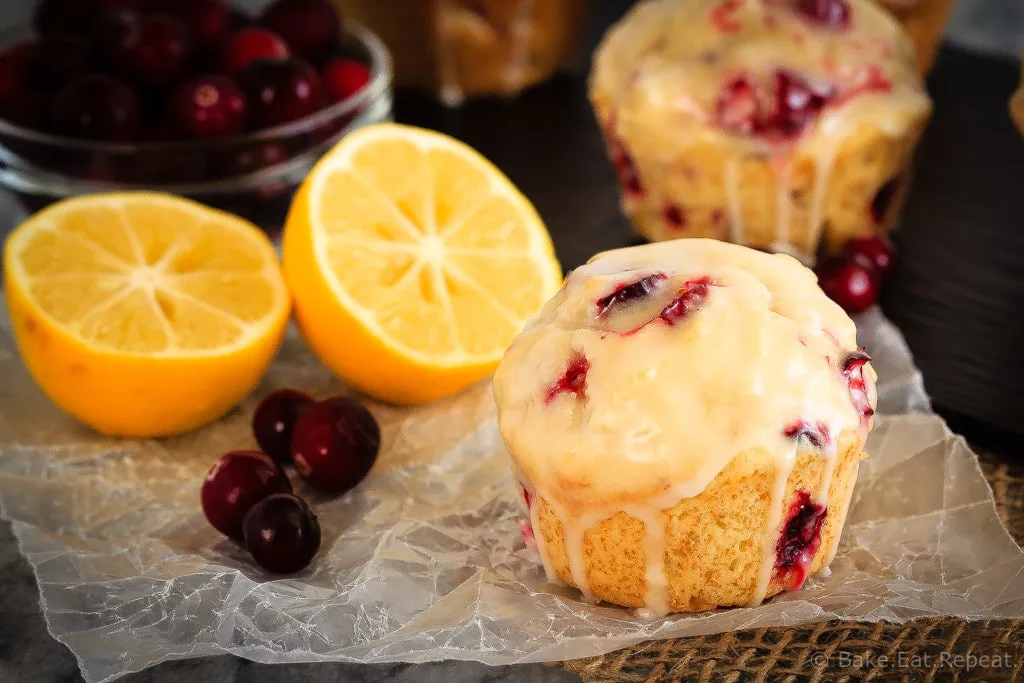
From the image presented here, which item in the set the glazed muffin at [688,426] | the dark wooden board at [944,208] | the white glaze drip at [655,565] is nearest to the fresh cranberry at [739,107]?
the dark wooden board at [944,208]

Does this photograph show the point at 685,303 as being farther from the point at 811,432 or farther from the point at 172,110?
the point at 172,110

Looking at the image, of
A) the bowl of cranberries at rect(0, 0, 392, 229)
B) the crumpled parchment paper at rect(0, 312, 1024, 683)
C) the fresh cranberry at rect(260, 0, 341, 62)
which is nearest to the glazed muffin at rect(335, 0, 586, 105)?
the fresh cranberry at rect(260, 0, 341, 62)

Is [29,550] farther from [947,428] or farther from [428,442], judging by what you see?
[947,428]

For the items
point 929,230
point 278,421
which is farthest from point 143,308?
point 929,230

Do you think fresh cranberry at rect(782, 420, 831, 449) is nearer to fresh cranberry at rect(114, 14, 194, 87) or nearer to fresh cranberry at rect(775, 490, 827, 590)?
fresh cranberry at rect(775, 490, 827, 590)

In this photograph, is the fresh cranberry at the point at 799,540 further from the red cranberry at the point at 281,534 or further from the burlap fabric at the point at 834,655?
the red cranberry at the point at 281,534

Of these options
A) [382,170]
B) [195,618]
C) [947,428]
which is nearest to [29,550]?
[195,618]
